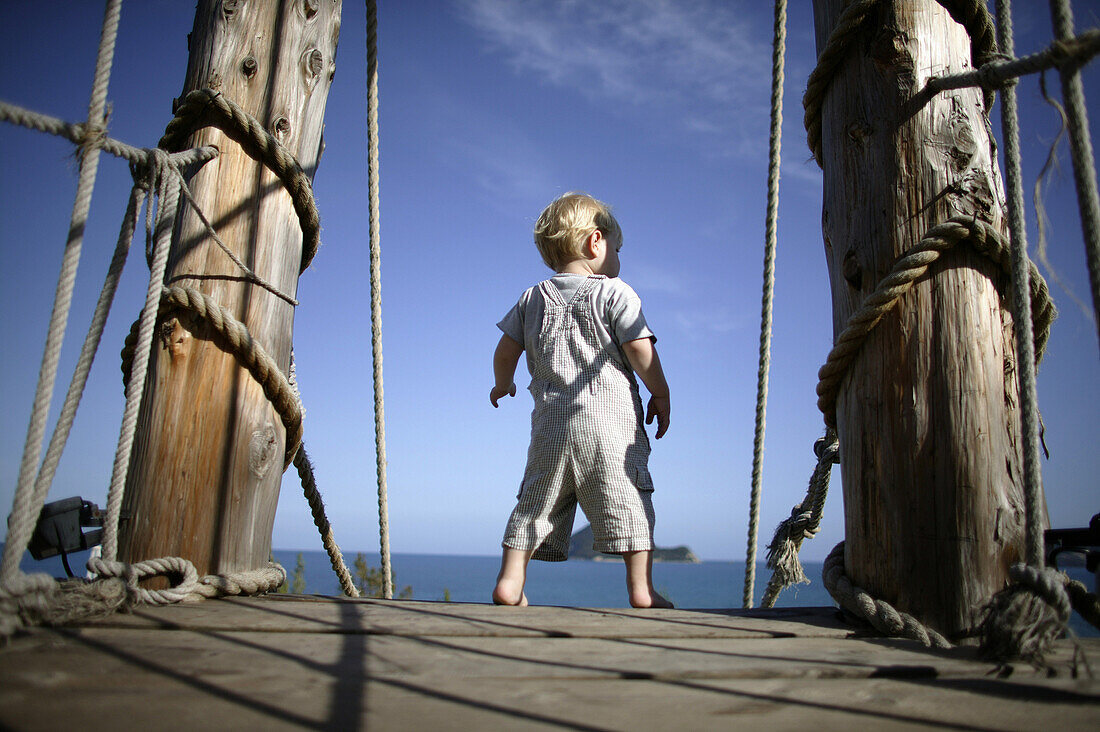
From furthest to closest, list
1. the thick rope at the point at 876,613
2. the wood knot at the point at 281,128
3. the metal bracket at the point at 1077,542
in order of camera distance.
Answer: the wood knot at the point at 281,128
the thick rope at the point at 876,613
the metal bracket at the point at 1077,542

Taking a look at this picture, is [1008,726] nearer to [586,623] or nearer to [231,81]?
[586,623]

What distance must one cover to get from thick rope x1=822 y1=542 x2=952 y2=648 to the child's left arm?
85 centimetres

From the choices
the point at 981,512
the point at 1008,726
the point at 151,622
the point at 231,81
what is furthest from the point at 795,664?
the point at 231,81

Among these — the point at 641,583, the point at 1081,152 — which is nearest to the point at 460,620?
the point at 641,583

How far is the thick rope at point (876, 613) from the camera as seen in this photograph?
1545mm

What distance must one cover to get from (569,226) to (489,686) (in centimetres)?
196

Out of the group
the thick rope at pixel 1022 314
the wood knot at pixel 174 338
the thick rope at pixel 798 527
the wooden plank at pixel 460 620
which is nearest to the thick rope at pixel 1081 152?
the thick rope at pixel 1022 314

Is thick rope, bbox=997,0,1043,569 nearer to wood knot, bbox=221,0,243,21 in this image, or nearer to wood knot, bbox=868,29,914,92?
wood knot, bbox=868,29,914,92

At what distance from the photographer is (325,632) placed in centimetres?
148

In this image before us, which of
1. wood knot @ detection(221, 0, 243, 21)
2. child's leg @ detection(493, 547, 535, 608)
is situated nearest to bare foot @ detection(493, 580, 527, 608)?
child's leg @ detection(493, 547, 535, 608)

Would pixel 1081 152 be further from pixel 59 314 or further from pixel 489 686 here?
pixel 59 314

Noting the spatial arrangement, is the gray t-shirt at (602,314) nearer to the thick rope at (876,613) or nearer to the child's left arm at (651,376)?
the child's left arm at (651,376)

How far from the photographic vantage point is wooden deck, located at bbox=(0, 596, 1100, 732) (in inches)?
37.1

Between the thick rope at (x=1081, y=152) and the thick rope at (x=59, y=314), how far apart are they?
6.01ft
